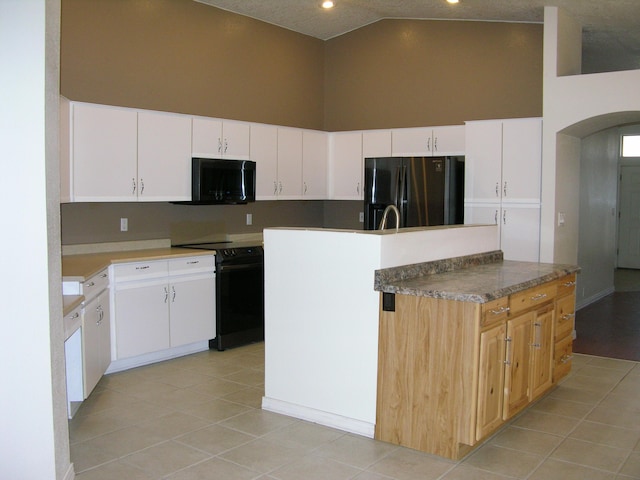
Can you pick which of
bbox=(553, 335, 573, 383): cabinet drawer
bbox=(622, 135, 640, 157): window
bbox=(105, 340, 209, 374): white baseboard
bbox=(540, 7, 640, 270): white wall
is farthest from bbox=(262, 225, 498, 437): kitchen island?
bbox=(622, 135, 640, 157): window

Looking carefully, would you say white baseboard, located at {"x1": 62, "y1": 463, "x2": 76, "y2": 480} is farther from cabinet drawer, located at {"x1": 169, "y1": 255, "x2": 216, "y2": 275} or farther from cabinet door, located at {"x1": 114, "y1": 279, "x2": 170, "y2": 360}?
cabinet drawer, located at {"x1": 169, "y1": 255, "x2": 216, "y2": 275}

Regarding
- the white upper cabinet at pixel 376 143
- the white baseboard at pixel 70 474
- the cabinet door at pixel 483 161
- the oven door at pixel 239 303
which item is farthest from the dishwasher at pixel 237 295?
the white baseboard at pixel 70 474

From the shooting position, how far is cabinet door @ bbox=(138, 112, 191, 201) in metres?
5.18

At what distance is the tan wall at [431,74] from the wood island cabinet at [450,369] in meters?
3.19

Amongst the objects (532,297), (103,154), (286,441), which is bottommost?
(286,441)

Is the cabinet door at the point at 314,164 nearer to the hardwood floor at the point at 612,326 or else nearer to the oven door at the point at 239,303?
the oven door at the point at 239,303

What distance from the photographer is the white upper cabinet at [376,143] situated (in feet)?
22.5

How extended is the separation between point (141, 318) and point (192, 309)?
0.51 meters

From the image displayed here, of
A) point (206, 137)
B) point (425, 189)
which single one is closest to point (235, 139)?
point (206, 137)

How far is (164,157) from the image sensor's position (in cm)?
533

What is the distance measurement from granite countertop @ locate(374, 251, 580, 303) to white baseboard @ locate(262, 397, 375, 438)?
83cm

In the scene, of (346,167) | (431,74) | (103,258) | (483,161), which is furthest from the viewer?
(346,167)

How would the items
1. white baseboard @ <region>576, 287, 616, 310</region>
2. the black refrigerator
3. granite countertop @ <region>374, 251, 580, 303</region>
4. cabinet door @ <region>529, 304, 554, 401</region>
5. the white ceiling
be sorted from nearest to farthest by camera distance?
granite countertop @ <region>374, 251, 580, 303</region>
cabinet door @ <region>529, 304, 554, 401</region>
the white ceiling
the black refrigerator
white baseboard @ <region>576, 287, 616, 310</region>

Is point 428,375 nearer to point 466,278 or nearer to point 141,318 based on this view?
point 466,278
